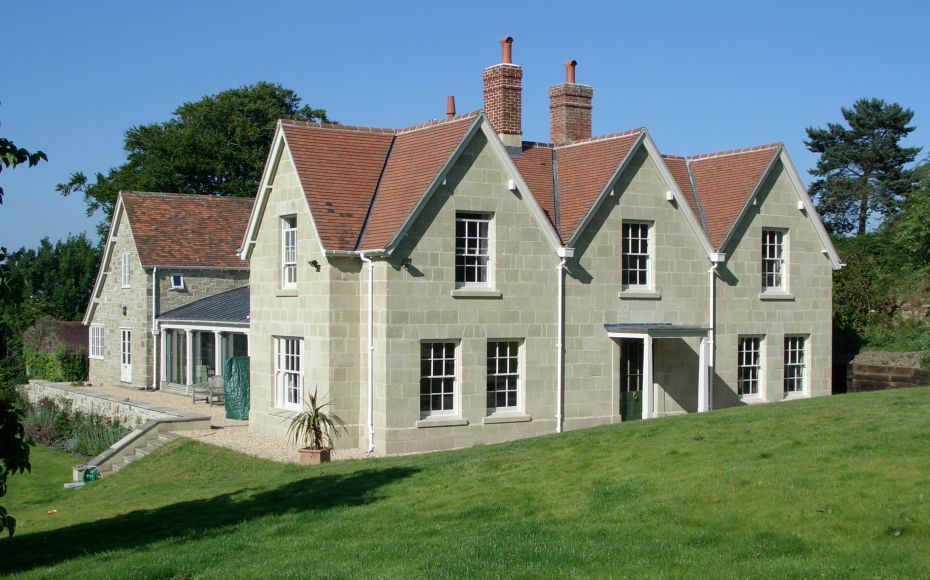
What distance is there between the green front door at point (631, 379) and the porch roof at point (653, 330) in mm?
739

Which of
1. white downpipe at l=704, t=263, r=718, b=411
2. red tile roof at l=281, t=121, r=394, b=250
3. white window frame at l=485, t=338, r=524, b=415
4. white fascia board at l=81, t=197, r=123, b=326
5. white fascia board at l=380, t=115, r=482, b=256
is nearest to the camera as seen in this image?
white fascia board at l=380, t=115, r=482, b=256

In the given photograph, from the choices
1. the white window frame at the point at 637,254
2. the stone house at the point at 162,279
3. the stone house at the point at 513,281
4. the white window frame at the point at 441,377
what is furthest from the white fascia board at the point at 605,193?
the stone house at the point at 162,279

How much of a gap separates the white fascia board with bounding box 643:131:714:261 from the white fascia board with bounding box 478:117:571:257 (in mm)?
3543

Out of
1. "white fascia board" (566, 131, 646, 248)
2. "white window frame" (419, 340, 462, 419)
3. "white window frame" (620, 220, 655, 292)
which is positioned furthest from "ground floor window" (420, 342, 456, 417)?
"white window frame" (620, 220, 655, 292)

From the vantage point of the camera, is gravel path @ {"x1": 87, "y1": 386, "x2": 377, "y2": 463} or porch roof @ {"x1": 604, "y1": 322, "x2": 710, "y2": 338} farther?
porch roof @ {"x1": 604, "y1": 322, "x2": 710, "y2": 338}

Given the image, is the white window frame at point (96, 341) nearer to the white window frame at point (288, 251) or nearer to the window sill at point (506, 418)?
the white window frame at point (288, 251)

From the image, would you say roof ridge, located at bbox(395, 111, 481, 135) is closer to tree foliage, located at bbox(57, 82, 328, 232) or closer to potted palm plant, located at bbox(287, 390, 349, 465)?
potted palm plant, located at bbox(287, 390, 349, 465)

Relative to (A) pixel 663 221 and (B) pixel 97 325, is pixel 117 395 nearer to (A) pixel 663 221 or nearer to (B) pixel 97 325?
(B) pixel 97 325

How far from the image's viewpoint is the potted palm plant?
74.9 feet

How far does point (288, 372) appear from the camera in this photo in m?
26.7

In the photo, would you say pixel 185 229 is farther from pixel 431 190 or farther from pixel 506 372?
pixel 506 372

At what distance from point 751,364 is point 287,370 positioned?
42.0 feet

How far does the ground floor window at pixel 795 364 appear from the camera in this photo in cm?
3044

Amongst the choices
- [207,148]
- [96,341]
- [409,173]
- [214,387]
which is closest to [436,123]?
[409,173]
